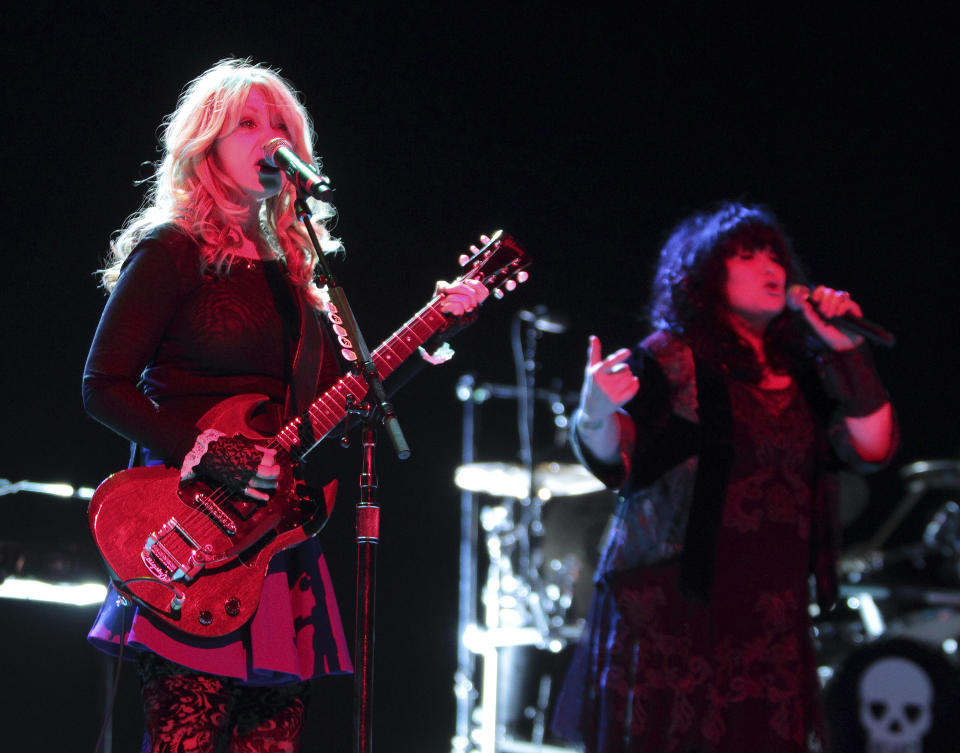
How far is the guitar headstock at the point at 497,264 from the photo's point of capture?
2090mm

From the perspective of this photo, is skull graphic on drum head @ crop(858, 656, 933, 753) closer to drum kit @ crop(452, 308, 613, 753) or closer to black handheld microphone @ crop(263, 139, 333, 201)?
drum kit @ crop(452, 308, 613, 753)

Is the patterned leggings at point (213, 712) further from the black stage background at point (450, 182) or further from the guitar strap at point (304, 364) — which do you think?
the black stage background at point (450, 182)

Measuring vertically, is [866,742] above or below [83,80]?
below

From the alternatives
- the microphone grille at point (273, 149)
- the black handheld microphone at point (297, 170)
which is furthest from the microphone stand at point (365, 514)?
the microphone grille at point (273, 149)

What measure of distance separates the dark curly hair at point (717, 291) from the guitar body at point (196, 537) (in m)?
1.10

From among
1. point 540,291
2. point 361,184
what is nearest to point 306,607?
point 361,184

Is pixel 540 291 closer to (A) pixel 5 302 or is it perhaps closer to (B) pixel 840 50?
(B) pixel 840 50

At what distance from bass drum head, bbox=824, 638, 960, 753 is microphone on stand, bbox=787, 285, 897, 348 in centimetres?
211

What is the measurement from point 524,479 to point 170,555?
3394 millimetres

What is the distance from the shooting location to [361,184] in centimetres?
459

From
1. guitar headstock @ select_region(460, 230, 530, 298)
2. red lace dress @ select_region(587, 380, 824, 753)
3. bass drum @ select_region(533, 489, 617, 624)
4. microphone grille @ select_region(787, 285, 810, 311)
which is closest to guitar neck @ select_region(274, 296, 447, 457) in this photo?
guitar headstock @ select_region(460, 230, 530, 298)

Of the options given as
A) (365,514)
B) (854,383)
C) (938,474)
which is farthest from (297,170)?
(938,474)

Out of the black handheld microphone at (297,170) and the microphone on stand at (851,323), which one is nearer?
the black handheld microphone at (297,170)

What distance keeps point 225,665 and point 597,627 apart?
844 mm
